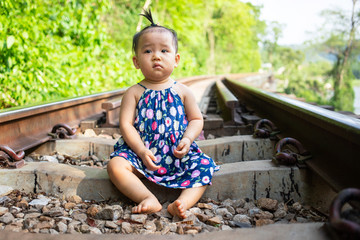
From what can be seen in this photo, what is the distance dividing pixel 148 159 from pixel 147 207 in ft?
0.97

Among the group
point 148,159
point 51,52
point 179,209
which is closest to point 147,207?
point 179,209

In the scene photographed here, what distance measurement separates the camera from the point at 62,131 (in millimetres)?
2992

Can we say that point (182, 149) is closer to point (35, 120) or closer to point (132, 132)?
point (132, 132)

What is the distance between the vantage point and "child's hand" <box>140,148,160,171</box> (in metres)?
1.88

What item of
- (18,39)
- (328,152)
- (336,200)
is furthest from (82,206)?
(18,39)

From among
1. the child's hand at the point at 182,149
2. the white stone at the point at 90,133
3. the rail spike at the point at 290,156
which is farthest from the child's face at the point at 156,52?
the white stone at the point at 90,133

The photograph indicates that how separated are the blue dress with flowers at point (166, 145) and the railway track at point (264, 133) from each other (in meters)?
0.15

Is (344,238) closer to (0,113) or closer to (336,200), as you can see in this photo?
(336,200)

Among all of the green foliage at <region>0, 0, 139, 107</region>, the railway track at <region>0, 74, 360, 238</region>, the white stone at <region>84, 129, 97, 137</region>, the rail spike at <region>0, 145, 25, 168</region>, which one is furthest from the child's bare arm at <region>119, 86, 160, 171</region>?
the green foliage at <region>0, 0, 139, 107</region>

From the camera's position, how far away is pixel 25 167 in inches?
81.6

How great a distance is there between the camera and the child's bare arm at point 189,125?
1963 millimetres

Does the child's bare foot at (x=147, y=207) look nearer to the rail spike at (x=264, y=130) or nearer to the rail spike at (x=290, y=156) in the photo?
the rail spike at (x=290, y=156)

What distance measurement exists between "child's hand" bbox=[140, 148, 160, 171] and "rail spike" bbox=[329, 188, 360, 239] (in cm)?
98

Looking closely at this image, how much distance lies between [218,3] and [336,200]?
3474 cm
